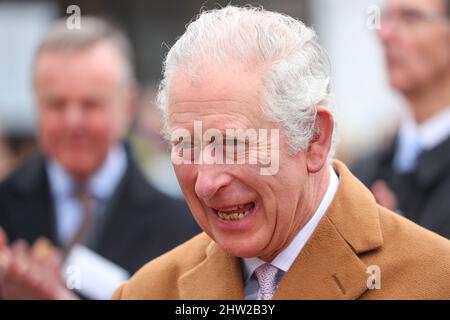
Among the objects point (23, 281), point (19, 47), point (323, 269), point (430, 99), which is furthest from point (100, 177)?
point (19, 47)

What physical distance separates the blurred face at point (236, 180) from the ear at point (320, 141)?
0.02 metres

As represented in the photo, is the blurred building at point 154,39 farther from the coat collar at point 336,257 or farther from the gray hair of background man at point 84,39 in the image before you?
the coat collar at point 336,257

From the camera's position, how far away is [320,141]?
9.11 feet

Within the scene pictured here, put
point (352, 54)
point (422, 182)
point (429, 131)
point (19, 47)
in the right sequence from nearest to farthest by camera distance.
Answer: point (422, 182)
point (429, 131)
point (19, 47)
point (352, 54)

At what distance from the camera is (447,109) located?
5004mm

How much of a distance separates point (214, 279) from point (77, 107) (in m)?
2.10

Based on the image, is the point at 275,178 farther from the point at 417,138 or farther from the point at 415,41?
the point at 415,41

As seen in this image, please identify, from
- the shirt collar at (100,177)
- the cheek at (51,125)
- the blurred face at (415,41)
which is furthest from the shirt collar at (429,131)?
the cheek at (51,125)

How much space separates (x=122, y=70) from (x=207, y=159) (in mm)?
2525

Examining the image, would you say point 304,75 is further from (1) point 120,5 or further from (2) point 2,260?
(1) point 120,5

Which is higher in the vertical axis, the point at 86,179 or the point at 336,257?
the point at 336,257

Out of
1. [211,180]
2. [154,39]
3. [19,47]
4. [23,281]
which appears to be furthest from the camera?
[154,39]

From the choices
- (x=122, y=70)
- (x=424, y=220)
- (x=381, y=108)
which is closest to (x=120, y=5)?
(x=381, y=108)

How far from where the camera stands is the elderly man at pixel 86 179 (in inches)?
186
